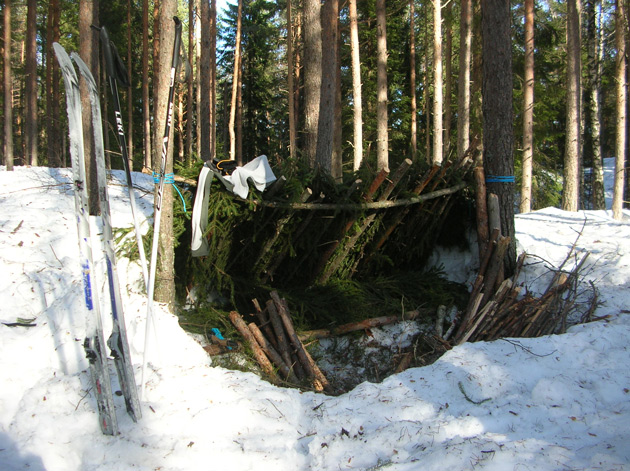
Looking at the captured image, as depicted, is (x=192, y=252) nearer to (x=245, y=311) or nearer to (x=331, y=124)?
(x=245, y=311)

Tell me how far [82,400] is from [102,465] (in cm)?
62

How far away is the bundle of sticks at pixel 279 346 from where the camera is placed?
457 centimetres

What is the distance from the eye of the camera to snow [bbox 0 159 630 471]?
2.88 meters

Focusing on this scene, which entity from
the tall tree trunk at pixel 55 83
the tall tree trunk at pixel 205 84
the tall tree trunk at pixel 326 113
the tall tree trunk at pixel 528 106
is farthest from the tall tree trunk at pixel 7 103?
the tall tree trunk at pixel 528 106

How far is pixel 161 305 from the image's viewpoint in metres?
4.68

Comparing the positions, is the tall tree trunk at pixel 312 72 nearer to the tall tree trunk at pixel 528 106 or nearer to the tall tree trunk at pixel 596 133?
the tall tree trunk at pixel 528 106

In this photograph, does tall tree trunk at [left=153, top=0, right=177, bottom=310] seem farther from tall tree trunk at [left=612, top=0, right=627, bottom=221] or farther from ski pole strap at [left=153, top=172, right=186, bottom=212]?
tall tree trunk at [left=612, top=0, right=627, bottom=221]

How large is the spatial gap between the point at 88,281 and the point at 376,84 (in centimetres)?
1850

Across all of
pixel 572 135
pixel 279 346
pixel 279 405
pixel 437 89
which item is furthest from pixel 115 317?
pixel 437 89

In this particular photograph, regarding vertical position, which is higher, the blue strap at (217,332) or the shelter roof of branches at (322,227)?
the shelter roof of branches at (322,227)

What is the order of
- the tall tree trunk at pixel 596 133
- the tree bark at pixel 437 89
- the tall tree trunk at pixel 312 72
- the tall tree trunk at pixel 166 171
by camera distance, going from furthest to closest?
1. the tall tree trunk at pixel 596 133
2. the tree bark at pixel 437 89
3. the tall tree trunk at pixel 312 72
4. the tall tree trunk at pixel 166 171

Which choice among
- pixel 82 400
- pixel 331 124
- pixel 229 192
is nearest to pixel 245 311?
pixel 229 192

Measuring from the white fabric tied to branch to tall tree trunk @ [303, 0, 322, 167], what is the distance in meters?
3.71

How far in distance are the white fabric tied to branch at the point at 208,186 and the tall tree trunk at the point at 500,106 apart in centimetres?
338
